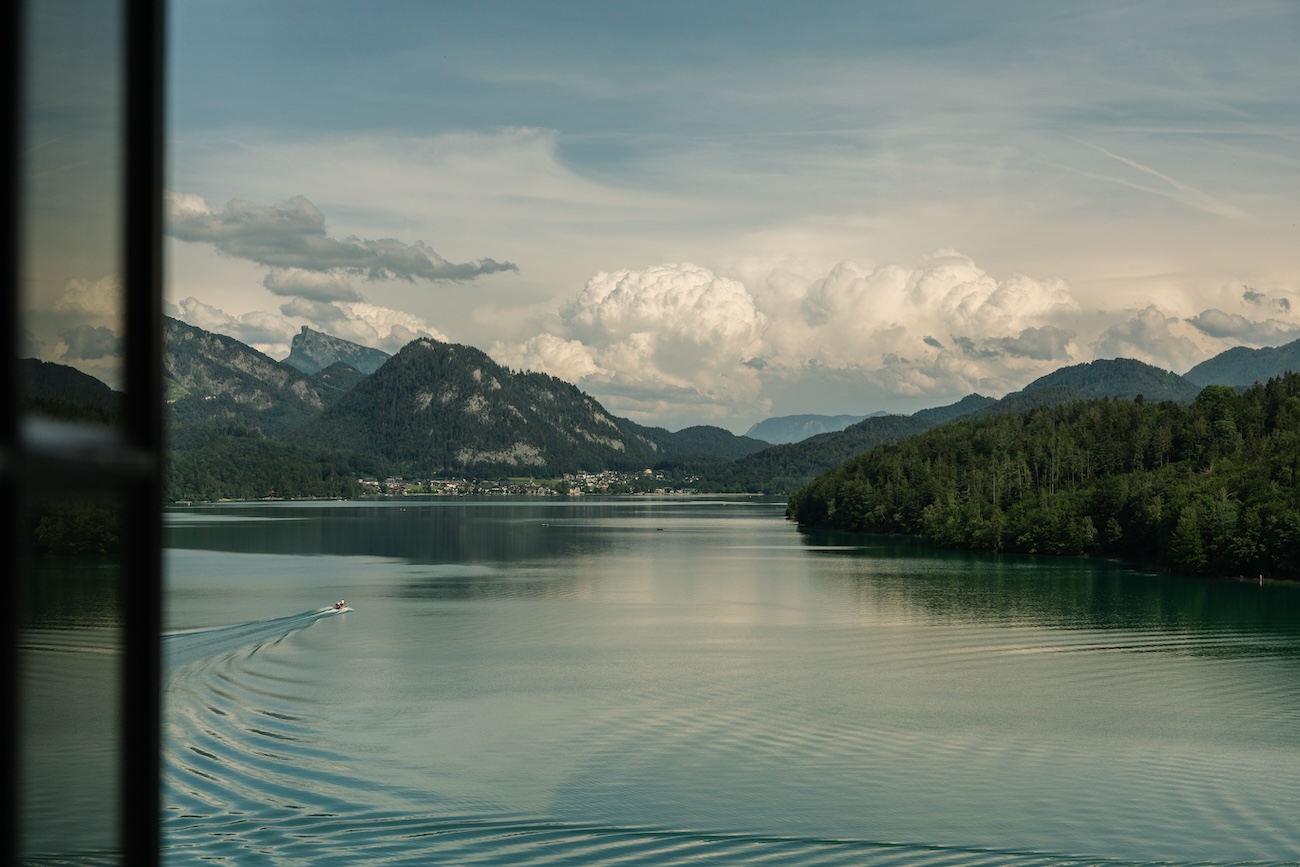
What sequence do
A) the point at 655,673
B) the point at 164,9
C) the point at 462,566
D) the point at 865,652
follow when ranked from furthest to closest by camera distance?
the point at 462,566 → the point at 865,652 → the point at 655,673 → the point at 164,9

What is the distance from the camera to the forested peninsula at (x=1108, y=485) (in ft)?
204

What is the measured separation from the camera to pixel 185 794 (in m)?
Answer: 19.6

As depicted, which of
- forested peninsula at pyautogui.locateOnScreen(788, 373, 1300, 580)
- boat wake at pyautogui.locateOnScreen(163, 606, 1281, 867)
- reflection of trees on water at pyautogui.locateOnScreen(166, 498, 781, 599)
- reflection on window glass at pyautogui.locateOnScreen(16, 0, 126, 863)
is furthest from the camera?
forested peninsula at pyautogui.locateOnScreen(788, 373, 1300, 580)

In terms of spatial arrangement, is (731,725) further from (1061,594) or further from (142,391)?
(1061,594)

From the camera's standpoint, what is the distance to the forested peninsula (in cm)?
6212

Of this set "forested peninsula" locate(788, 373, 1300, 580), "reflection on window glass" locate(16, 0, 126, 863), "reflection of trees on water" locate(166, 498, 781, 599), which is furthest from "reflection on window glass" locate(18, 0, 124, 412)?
"forested peninsula" locate(788, 373, 1300, 580)

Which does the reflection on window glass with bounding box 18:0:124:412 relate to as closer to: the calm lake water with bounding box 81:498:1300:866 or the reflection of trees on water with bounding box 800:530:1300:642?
the calm lake water with bounding box 81:498:1300:866

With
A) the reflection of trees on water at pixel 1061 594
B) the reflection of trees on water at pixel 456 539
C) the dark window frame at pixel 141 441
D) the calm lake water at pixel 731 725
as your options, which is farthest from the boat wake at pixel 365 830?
the reflection of trees on water at pixel 456 539

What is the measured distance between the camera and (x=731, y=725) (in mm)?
25922

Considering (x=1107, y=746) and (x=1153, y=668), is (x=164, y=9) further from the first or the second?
(x=1153, y=668)

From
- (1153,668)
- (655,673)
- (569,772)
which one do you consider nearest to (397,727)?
(569,772)

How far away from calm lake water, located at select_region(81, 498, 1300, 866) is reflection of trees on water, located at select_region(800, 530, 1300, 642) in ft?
1.26

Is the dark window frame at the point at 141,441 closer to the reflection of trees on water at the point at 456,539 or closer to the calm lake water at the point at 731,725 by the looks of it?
the calm lake water at the point at 731,725

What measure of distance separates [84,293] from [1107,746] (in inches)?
996
